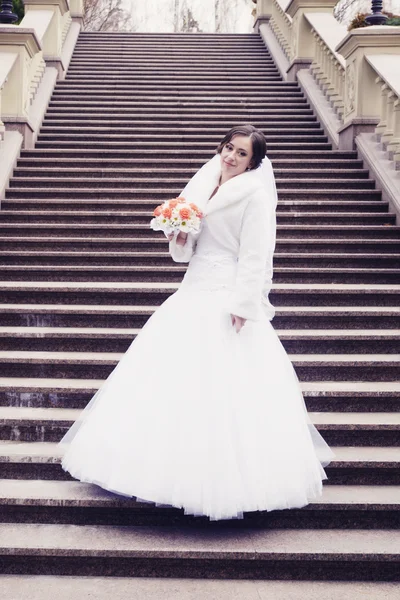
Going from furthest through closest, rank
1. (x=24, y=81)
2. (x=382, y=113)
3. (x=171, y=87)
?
(x=171, y=87) → (x=24, y=81) → (x=382, y=113)

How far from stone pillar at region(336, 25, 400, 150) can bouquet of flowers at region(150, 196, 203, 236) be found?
5445 mm

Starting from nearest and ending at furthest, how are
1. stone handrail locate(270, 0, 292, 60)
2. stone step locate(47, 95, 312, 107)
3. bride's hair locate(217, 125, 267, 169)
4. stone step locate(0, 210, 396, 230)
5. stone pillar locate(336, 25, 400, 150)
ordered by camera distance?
bride's hair locate(217, 125, 267, 169) → stone step locate(0, 210, 396, 230) → stone pillar locate(336, 25, 400, 150) → stone step locate(47, 95, 312, 107) → stone handrail locate(270, 0, 292, 60)

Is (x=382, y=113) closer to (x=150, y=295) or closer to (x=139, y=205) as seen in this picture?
(x=139, y=205)

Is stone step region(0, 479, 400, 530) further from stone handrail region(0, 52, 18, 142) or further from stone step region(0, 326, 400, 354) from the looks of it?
stone handrail region(0, 52, 18, 142)

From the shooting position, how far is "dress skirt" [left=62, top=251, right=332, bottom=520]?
3217 millimetres

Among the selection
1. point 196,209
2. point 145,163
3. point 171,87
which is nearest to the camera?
point 196,209

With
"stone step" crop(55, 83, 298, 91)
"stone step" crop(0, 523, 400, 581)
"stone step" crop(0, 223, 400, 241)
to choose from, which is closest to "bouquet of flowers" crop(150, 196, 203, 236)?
"stone step" crop(0, 523, 400, 581)

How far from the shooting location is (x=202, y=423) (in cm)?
329

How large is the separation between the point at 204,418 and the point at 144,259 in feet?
10.3

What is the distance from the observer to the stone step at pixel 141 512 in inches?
142

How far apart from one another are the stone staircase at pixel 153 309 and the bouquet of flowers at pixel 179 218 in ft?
4.47

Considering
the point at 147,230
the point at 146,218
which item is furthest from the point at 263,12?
the point at 147,230

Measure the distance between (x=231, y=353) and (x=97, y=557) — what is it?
3.65ft

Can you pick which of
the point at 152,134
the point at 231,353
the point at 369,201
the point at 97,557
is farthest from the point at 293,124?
the point at 97,557
